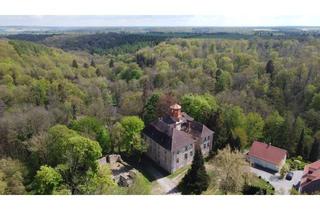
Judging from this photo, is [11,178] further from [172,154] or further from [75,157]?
[172,154]

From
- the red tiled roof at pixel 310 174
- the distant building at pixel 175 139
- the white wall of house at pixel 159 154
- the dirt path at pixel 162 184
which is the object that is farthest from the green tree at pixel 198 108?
the red tiled roof at pixel 310 174

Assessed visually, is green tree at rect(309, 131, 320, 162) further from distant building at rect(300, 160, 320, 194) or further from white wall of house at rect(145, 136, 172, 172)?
white wall of house at rect(145, 136, 172, 172)

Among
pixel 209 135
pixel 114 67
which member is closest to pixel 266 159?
pixel 209 135

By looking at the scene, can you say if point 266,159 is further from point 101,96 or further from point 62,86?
point 62,86

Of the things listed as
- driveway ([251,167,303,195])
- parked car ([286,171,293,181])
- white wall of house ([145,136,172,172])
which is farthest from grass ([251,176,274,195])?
white wall of house ([145,136,172,172])

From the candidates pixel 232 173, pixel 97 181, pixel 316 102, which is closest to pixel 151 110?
pixel 97 181

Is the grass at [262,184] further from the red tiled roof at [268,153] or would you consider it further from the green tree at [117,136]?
the green tree at [117,136]
